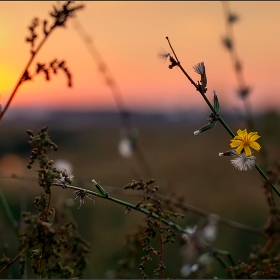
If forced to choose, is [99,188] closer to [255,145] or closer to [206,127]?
[206,127]

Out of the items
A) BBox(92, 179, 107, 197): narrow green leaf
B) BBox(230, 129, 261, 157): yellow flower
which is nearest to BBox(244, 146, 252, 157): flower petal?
BBox(230, 129, 261, 157): yellow flower

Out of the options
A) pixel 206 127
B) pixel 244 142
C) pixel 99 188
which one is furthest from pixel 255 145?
pixel 99 188

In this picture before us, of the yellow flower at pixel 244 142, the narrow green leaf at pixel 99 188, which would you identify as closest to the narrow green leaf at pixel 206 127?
the yellow flower at pixel 244 142

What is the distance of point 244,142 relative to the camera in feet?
3.73

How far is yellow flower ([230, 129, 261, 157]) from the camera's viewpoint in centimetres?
111

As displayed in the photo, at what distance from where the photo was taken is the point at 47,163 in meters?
0.95

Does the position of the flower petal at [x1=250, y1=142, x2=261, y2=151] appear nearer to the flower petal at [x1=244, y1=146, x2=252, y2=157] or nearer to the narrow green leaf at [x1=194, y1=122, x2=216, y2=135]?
the flower petal at [x1=244, y1=146, x2=252, y2=157]

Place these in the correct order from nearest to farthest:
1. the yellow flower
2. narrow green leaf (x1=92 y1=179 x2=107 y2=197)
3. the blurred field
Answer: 1. narrow green leaf (x1=92 y1=179 x2=107 y2=197)
2. the yellow flower
3. the blurred field

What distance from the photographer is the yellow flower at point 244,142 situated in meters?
1.11

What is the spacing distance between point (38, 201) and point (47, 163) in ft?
0.29

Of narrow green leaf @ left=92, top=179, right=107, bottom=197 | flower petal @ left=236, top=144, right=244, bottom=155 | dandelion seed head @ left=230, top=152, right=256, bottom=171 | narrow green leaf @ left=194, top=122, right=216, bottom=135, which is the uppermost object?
narrow green leaf @ left=194, top=122, right=216, bottom=135

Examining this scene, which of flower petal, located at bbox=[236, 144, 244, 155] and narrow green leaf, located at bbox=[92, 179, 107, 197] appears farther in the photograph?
flower petal, located at bbox=[236, 144, 244, 155]

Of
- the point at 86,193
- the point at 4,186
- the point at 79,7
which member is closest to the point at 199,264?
the point at 86,193

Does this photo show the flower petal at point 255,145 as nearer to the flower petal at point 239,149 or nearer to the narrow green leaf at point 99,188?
the flower petal at point 239,149
